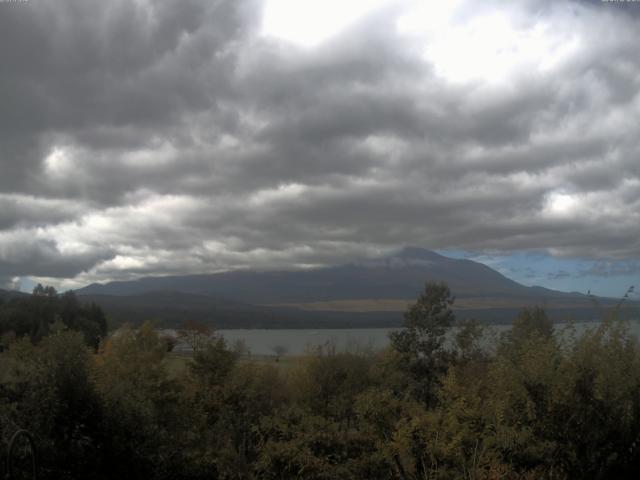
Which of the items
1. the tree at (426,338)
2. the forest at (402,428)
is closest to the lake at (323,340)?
the forest at (402,428)

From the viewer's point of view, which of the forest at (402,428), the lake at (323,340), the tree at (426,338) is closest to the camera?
the forest at (402,428)

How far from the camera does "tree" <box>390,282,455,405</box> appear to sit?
45.3m

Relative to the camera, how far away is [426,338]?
4950 cm

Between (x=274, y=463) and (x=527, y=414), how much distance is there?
4850mm

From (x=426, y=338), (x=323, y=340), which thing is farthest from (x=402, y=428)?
(x=323, y=340)

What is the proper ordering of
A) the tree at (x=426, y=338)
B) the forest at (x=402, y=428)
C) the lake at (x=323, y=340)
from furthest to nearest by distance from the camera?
1. the tree at (x=426, y=338)
2. the lake at (x=323, y=340)
3. the forest at (x=402, y=428)

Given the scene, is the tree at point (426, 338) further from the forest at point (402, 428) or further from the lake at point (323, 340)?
the forest at point (402, 428)

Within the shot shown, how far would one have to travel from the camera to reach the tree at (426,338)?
4534cm

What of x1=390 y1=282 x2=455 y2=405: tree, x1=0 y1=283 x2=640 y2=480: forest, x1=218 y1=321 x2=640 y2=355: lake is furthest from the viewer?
x1=390 y1=282 x2=455 y2=405: tree

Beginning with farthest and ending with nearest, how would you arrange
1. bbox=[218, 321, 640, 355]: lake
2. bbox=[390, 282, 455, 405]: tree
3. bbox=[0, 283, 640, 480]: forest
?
bbox=[390, 282, 455, 405]: tree
bbox=[218, 321, 640, 355]: lake
bbox=[0, 283, 640, 480]: forest

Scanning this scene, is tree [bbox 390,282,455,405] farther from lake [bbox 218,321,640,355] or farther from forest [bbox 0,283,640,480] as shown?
forest [bbox 0,283,640,480]

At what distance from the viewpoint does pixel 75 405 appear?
39.2 feet

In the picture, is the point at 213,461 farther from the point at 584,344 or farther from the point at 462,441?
the point at 584,344

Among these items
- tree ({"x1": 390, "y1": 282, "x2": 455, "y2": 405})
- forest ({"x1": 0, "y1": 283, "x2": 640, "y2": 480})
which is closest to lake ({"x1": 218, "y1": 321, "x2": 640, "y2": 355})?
forest ({"x1": 0, "y1": 283, "x2": 640, "y2": 480})
